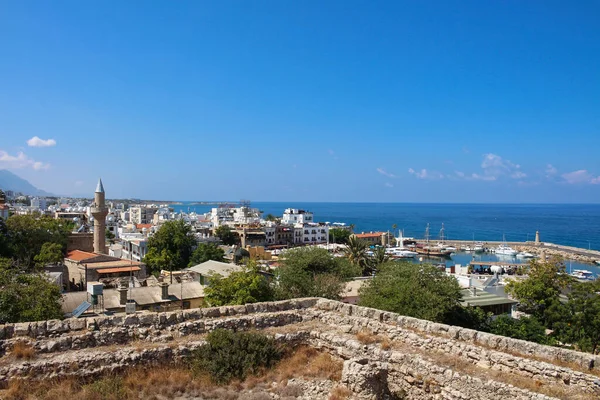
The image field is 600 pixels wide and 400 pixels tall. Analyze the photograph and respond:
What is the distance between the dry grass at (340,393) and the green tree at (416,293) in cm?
1033

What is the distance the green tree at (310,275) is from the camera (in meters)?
22.1

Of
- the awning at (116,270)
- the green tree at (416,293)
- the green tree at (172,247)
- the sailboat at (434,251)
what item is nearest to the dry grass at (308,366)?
the green tree at (416,293)

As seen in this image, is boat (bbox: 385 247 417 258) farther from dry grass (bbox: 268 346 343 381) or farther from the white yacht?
dry grass (bbox: 268 346 343 381)

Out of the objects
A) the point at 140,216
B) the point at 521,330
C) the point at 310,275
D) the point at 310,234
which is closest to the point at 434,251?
the point at 310,234

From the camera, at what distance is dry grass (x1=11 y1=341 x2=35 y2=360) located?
831cm

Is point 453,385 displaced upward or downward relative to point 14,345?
downward

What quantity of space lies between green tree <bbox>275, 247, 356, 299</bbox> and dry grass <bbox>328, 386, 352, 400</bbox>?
13.1 meters

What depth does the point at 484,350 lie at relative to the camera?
8867 mm

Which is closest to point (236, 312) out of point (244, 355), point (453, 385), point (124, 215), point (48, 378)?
point (244, 355)

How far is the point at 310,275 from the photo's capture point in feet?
86.3

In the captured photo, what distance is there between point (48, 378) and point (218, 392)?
3.21 m

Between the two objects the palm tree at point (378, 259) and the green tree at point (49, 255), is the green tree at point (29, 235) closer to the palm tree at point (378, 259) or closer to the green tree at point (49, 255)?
the green tree at point (49, 255)

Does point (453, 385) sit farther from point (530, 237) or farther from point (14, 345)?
point (530, 237)

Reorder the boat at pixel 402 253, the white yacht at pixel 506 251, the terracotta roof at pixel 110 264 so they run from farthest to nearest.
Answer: the white yacht at pixel 506 251 → the boat at pixel 402 253 → the terracotta roof at pixel 110 264
